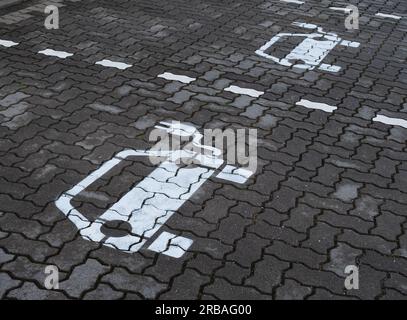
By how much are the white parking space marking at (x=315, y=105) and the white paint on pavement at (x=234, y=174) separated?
212cm

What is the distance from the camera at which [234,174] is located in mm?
6184

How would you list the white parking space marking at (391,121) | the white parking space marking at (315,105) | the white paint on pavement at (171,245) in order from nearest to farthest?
1. the white paint on pavement at (171,245)
2. the white parking space marking at (391,121)
3. the white parking space marking at (315,105)

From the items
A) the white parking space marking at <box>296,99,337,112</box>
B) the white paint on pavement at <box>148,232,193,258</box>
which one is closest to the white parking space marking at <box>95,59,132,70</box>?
the white parking space marking at <box>296,99,337,112</box>

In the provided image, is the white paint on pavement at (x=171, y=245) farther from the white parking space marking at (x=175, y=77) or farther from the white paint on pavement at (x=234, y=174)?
the white parking space marking at (x=175, y=77)

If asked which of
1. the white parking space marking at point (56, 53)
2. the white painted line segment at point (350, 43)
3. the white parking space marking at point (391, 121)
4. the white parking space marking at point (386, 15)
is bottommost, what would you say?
the white parking space marking at point (386, 15)

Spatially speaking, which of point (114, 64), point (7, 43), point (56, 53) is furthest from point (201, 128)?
point (7, 43)

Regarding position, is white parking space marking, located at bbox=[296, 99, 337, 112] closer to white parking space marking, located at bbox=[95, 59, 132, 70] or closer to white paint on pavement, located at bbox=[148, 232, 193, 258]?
white parking space marking, located at bbox=[95, 59, 132, 70]

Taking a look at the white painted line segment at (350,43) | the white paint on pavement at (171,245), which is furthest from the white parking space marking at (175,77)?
the white paint on pavement at (171,245)

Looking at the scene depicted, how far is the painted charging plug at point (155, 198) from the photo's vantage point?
5.06 meters

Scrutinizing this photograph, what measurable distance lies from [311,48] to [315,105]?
2539mm

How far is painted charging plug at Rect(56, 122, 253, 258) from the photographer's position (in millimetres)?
5062

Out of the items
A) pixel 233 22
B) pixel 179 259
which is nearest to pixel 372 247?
pixel 179 259
